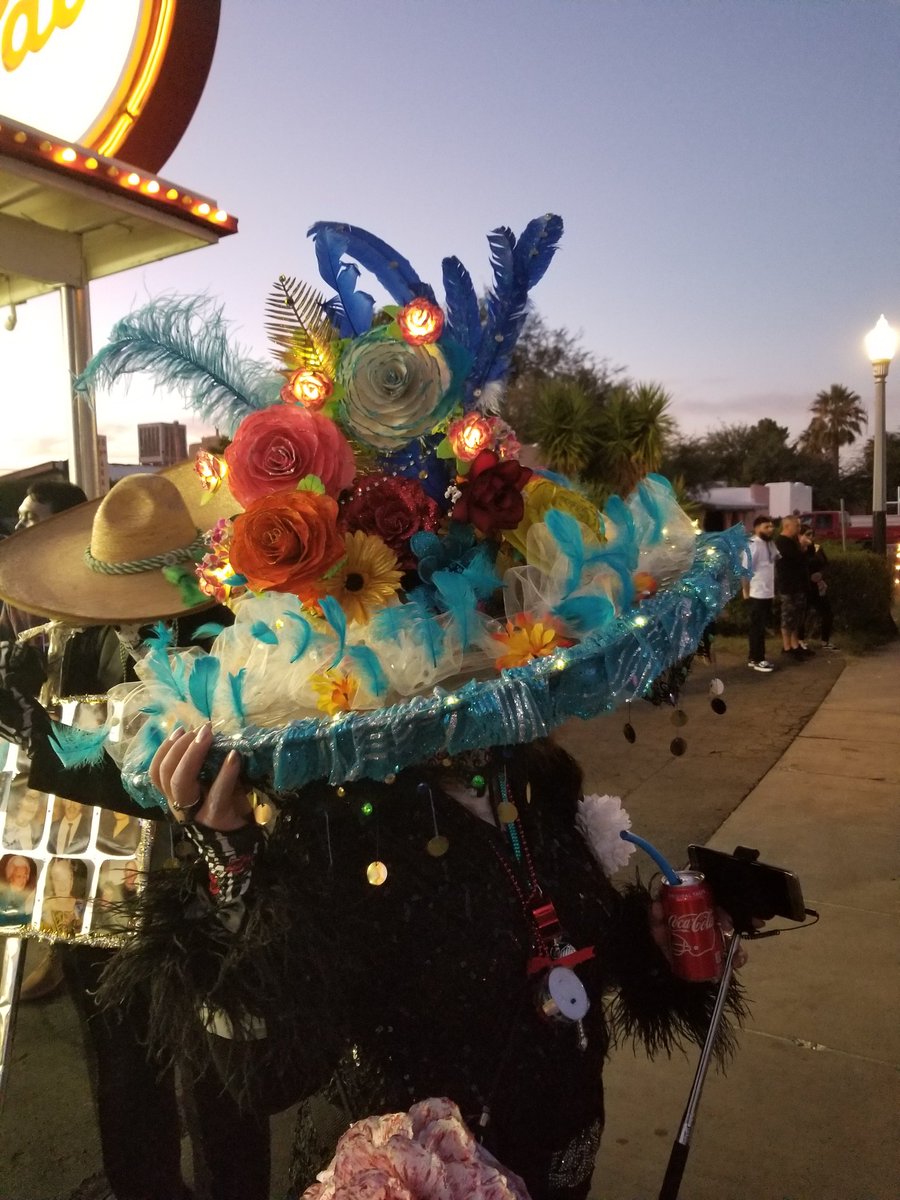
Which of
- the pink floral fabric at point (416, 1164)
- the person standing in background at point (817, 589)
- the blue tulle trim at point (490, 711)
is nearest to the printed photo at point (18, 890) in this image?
the blue tulle trim at point (490, 711)

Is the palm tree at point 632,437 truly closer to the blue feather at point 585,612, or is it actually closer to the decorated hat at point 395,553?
the decorated hat at point 395,553

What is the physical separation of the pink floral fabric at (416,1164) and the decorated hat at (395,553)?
1.39 ft

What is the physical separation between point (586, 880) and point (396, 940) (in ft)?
1.31

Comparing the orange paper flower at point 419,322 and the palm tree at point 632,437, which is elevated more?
the orange paper flower at point 419,322

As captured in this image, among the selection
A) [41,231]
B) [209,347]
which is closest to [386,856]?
[209,347]

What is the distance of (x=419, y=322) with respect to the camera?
1.32 m

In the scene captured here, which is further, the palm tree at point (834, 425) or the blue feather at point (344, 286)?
the palm tree at point (834, 425)

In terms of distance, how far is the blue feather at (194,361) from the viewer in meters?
1.49

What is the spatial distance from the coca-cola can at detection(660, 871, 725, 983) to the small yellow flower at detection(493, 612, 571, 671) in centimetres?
72

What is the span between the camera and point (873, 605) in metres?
11.4

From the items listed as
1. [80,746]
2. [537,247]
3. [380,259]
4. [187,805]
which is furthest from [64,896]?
[537,247]

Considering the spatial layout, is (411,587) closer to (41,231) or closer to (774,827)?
(41,231)

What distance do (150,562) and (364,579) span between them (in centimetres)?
79

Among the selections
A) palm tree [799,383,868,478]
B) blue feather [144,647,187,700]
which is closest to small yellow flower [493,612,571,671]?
blue feather [144,647,187,700]
